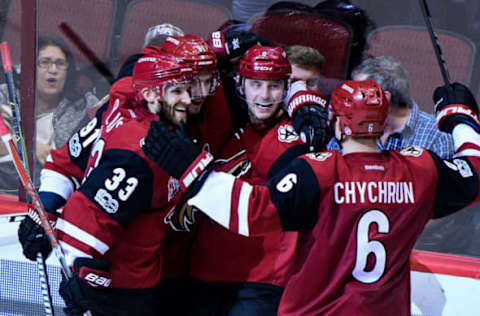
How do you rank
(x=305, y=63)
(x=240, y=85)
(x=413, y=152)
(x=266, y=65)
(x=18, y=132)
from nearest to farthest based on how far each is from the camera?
(x=413, y=152) < (x=266, y=65) < (x=240, y=85) < (x=18, y=132) < (x=305, y=63)

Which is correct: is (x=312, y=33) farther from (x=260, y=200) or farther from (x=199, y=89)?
(x=260, y=200)

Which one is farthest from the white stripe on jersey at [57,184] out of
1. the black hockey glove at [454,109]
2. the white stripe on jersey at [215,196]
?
the black hockey glove at [454,109]

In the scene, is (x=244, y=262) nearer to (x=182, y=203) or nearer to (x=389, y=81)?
(x=182, y=203)

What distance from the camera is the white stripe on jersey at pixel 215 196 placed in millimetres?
1838

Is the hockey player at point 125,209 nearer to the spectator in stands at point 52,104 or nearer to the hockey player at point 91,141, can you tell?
the hockey player at point 91,141

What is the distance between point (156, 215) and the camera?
2.13m

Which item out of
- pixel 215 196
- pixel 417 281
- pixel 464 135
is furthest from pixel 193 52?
pixel 417 281

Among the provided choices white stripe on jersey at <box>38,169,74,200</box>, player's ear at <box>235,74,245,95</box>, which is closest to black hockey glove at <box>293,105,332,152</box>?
player's ear at <box>235,74,245,95</box>

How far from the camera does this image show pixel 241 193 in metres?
1.85

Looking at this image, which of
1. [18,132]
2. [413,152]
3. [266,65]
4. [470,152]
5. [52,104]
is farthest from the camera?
[52,104]

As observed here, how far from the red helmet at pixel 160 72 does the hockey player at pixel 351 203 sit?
0.30 m

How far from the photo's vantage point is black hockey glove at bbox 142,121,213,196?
1817 millimetres

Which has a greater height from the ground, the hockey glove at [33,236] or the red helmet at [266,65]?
the red helmet at [266,65]

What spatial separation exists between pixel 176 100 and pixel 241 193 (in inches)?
16.0
